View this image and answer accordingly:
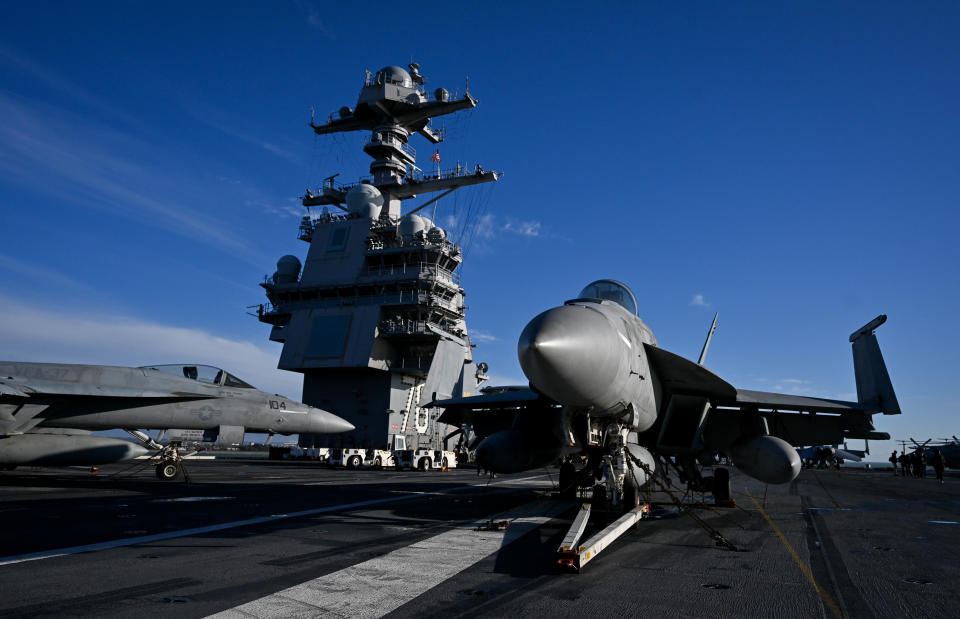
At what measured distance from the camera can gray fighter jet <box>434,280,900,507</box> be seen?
6.23m

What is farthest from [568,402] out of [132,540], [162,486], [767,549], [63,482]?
[63,482]

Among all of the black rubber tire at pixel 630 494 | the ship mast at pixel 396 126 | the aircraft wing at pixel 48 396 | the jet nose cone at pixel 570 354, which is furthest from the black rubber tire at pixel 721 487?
the ship mast at pixel 396 126

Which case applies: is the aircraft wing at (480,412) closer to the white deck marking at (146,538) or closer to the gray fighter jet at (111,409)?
the white deck marking at (146,538)

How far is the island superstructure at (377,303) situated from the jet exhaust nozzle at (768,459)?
78.2 feet

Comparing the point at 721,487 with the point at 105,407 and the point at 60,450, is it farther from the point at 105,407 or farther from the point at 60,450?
the point at 60,450

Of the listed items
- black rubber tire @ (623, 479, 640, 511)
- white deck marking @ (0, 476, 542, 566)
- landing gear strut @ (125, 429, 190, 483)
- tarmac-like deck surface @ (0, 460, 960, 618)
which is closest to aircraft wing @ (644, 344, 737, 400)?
black rubber tire @ (623, 479, 640, 511)

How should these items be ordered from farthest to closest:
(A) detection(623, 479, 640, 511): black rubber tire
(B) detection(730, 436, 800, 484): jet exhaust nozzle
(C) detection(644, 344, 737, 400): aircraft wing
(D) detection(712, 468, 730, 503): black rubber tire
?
(D) detection(712, 468, 730, 503): black rubber tire → (B) detection(730, 436, 800, 484): jet exhaust nozzle → (C) detection(644, 344, 737, 400): aircraft wing → (A) detection(623, 479, 640, 511): black rubber tire

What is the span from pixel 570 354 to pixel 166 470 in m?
15.1

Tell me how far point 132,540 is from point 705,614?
6.46m

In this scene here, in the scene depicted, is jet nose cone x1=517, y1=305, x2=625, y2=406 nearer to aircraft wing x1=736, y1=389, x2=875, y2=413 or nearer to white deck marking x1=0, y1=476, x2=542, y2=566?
white deck marking x1=0, y1=476, x2=542, y2=566

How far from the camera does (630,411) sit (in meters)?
8.09

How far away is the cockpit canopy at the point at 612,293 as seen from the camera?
34.5 feet

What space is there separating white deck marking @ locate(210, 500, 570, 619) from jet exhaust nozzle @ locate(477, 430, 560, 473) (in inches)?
134

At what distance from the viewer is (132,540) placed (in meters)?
6.75
